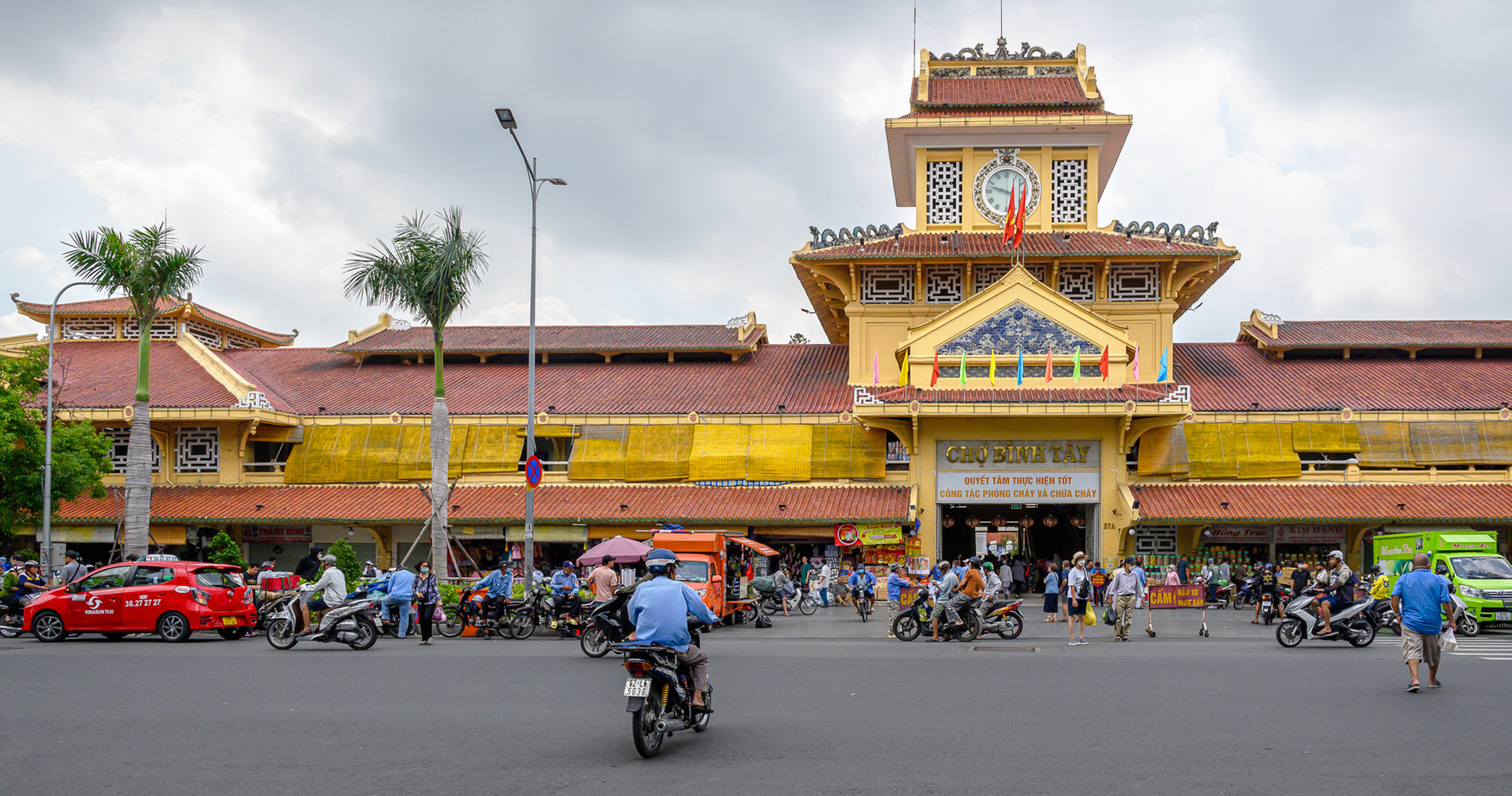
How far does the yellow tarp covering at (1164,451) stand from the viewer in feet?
110

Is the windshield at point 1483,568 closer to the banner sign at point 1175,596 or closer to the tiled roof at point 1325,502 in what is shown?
the tiled roof at point 1325,502

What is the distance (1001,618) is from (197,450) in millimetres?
25754

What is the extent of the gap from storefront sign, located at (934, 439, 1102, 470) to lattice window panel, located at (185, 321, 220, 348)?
2609 cm

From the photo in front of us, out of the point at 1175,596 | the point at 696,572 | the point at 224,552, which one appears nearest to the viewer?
the point at 696,572

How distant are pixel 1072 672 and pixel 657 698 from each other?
7.78m

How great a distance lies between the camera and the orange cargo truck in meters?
24.6

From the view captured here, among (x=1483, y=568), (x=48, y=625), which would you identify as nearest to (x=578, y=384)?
(x=48, y=625)

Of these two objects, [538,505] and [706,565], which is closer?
[706,565]

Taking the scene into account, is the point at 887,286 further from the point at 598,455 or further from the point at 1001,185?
the point at 598,455

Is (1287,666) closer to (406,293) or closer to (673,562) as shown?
(673,562)

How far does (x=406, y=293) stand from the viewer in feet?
89.4

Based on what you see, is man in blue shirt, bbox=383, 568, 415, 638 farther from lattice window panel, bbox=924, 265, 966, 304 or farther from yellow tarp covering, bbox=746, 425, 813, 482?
lattice window panel, bbox=924, 265, 966, 304

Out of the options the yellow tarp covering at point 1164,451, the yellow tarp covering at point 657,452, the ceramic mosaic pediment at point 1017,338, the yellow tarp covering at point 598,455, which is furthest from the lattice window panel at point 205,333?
the yellow tarp covering at point 1164,451

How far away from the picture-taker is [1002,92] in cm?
3819
